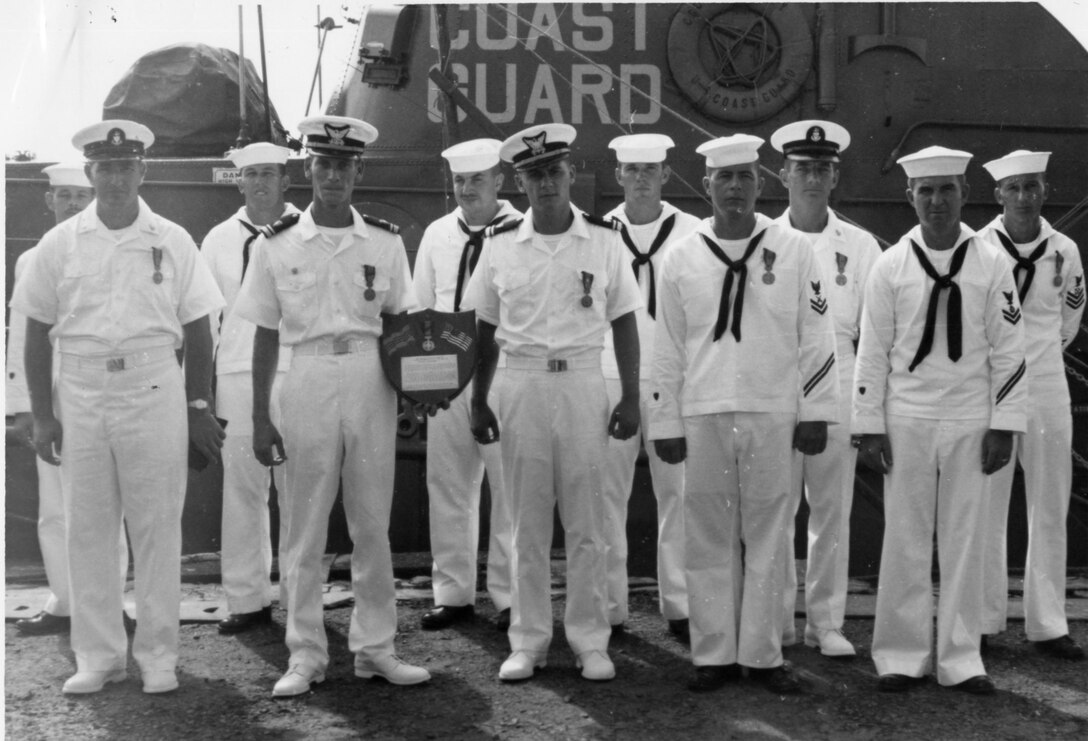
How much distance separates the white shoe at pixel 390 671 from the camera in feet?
15.1

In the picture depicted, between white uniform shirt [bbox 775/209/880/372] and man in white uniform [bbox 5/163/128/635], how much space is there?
10.6ft

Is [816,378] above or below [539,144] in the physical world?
below

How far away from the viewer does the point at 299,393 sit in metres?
4.58

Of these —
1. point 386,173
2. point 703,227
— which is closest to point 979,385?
point 703,227

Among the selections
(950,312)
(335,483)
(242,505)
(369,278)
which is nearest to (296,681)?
(335,483)

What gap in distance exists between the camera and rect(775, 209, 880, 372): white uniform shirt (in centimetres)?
537

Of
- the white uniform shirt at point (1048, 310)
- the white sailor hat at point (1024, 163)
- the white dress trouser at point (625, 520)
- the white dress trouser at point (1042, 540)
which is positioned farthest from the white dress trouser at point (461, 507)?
the white sailor hat at point (1024, 163)

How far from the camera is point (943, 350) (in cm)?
467

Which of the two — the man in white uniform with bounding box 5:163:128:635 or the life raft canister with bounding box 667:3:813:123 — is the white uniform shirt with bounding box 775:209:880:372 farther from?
the man in white uniform with bounding box 5:163:128:635

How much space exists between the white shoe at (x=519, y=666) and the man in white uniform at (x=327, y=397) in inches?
11.9

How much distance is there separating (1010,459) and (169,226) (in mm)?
3365

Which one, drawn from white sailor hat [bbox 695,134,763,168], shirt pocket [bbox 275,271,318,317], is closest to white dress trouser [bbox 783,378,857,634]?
white sailor hat [bbox 695,134,763,168]

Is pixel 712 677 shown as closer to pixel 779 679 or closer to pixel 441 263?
pixel 779 679

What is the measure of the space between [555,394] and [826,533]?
140cm
